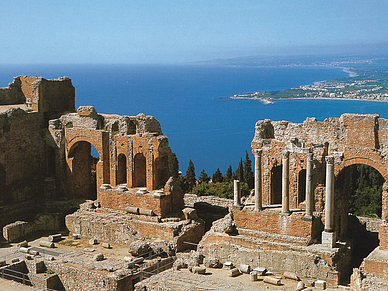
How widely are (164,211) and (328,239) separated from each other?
7767 mm

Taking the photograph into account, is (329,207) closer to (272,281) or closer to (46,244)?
(272,281)

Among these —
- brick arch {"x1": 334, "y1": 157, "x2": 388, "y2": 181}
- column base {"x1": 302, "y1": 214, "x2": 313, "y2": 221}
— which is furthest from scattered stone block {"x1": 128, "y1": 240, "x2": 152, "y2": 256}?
brick arch {"x1": 334, "y1": 157, "x2": 388, "y2": 181}

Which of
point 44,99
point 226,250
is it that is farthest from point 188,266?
point 44,99

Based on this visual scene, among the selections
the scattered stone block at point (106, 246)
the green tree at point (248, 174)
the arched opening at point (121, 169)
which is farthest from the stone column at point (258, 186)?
the green tree at point (248, 174)

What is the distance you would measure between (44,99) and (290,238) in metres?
16.1

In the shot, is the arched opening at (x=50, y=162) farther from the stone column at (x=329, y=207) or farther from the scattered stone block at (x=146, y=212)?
the stone column at (x=329, y=207)

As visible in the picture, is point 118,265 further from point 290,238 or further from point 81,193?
point 81,193

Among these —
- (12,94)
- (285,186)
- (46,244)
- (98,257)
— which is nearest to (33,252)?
(46,244)

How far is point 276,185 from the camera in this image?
24812 millimetres

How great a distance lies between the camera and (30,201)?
97.9 ft

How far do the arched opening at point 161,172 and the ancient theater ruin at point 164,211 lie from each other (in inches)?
2.0

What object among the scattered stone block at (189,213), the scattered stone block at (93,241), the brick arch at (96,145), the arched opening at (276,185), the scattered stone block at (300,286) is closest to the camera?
the scattered stone block at (300,286)

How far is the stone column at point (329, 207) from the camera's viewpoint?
836 inches

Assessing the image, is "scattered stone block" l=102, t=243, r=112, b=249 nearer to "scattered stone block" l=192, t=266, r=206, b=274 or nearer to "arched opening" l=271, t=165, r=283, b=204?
"scattered stone block" l=192, t=266, r=206, b=274
